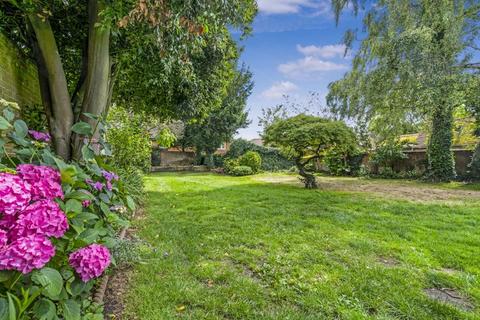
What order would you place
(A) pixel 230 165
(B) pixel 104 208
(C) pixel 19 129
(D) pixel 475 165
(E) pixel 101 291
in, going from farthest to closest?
(A) pixel 230 165, (D) pixel 475 165, (E) pixel 101 291, (B) pixel 104 208, (C) pixel 19 129

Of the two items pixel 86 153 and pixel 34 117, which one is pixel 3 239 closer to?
pixel 86 153

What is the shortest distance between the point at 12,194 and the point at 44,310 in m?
0.57

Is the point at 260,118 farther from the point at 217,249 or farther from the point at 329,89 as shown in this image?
the point at 217,249

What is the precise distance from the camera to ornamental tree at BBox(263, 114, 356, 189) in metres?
9.38

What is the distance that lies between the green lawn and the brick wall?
269 centimetres

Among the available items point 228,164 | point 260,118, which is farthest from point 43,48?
point 260,118

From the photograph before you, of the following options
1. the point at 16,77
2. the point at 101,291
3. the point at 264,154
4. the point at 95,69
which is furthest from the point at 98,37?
the point at 264,154

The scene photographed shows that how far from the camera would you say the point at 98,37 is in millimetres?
3646

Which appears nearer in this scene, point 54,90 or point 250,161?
point 54,90

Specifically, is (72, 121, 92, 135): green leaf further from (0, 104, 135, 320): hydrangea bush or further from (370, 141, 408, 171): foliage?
(370, 141, 408, 171): foliage

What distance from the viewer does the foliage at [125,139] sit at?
7.09 m

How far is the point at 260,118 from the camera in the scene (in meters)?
32.7

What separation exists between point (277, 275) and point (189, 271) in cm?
101

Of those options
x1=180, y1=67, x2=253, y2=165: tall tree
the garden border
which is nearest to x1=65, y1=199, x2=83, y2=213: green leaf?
the garden border
